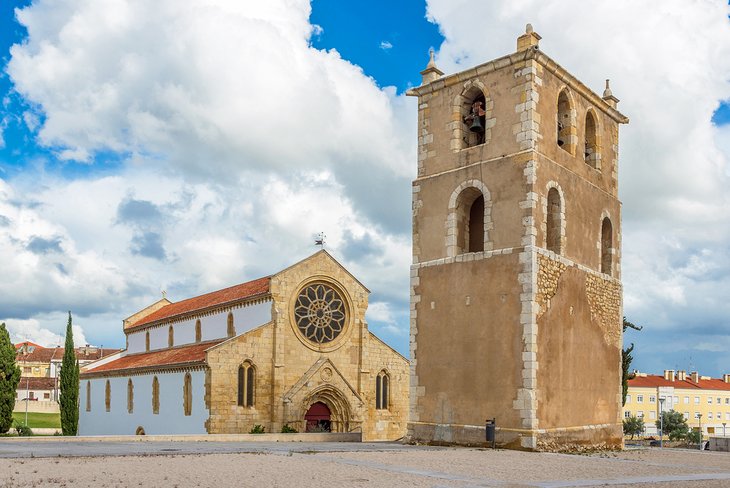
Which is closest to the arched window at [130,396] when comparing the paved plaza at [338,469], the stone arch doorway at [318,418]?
the stone arch doorway at [318,418]

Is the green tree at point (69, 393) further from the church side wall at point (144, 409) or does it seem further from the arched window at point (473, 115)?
the arched window at point (473, 115)

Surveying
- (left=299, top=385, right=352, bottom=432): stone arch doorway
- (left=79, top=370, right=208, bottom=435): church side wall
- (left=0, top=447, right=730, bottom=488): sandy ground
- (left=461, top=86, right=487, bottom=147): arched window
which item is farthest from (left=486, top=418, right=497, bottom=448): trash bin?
(left=299, top=385, right=352, bottom=432): stone arch doorway

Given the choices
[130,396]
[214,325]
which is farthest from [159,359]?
[214,325]

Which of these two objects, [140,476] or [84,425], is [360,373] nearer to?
[84,425]

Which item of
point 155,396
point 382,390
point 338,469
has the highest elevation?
point 338,469

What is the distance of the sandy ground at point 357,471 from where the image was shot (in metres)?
12.9

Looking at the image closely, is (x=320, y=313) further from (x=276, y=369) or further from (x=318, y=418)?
(x=318, y=418)

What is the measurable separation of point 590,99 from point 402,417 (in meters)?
22.9

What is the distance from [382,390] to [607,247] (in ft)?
63.3

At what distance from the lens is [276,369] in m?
38.9

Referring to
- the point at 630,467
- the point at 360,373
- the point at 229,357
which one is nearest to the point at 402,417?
the point at 360,373

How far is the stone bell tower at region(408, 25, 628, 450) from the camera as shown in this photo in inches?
890

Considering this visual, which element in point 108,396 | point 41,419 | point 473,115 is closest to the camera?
point 473,115

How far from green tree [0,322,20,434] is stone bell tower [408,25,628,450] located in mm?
26340
